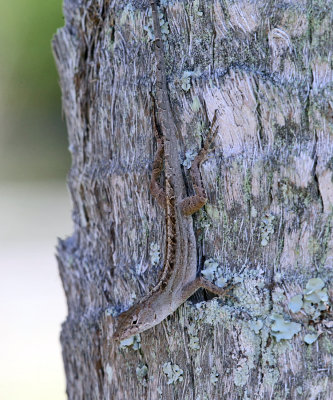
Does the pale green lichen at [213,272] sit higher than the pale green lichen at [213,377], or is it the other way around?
the pale green lichen at [213,272]

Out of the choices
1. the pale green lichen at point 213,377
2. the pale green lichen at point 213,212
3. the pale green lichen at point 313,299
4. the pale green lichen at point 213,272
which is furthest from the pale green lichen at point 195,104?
the pale green lichen at point 213,377

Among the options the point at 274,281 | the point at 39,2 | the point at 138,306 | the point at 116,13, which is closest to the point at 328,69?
the point at 274,281

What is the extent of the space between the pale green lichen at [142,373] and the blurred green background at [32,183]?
4.05 meters

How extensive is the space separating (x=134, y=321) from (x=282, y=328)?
0.71 meters

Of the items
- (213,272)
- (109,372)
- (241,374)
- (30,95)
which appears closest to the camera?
(241,374)

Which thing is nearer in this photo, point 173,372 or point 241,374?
point 241,374

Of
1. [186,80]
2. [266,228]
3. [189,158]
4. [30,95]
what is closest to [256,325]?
[266,228]

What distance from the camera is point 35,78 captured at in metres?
8.94

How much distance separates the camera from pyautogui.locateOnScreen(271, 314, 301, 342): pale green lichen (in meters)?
2.02

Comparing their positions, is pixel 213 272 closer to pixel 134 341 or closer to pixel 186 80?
pixel 134 341

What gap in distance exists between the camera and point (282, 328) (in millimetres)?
2033

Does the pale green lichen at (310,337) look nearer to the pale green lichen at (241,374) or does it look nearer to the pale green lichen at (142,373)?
the pale green lichen at (241,374)

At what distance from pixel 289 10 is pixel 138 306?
1407 mm

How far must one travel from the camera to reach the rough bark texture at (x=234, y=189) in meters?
2.01
